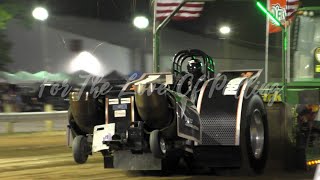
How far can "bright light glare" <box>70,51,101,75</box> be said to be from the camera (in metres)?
26.9

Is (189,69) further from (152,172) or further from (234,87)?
(152,172)

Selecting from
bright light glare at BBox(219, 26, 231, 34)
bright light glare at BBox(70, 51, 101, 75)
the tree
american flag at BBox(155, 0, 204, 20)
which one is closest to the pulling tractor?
american flag at BBox(155, 0, 204, 20)

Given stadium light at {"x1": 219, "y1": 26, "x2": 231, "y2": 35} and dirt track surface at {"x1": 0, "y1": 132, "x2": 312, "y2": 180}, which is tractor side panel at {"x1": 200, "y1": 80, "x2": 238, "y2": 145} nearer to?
dirt track surface at {"x1": 0, "y1": 132, "x2": 312, "y2": 180}

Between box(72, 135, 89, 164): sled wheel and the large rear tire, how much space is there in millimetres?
2044

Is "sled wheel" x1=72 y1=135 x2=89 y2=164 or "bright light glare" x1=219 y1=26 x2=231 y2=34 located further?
"bright light glare" x1=219 y1=26 x2=231 y2=34

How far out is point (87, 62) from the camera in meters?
27.1

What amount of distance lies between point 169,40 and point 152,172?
1732cm

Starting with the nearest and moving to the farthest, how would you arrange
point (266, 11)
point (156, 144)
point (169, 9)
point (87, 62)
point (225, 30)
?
point (156, 144), point (266, 11), point (169, 9), point (87, 62), point (225, 30)

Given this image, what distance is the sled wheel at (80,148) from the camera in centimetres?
709

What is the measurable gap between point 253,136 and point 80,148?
2.53 metres

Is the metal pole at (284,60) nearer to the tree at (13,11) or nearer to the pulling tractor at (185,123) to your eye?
the pulling tractor at (185,123)

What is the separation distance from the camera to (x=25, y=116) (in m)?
17.8

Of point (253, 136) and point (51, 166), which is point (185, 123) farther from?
point (51, 166)

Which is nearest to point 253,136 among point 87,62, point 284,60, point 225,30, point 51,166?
point 284,60
